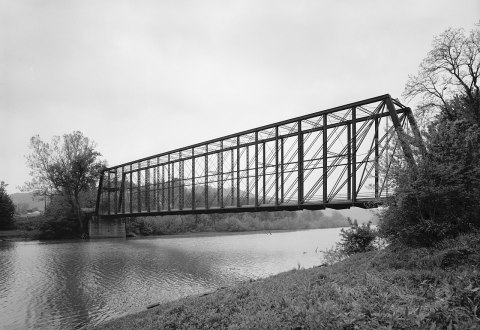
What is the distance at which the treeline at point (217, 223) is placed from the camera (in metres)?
76.0

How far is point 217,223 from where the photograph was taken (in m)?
92.8

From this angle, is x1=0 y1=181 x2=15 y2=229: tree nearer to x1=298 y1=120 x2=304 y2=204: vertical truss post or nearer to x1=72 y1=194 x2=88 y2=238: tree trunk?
x1=72 y1=194 x2=88 y2=238: tree trunk

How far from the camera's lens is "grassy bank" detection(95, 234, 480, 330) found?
630 cm

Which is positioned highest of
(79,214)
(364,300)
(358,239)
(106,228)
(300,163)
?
(300,163)

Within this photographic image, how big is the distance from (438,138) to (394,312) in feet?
28.0

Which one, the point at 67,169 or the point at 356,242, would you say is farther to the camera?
the point at 67,169

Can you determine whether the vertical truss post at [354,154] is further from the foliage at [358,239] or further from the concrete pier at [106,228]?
the concrete pier at [106,228]

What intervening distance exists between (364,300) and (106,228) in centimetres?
6677

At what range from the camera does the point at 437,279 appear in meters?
8.40

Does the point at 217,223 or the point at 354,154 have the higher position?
the point at 354,154

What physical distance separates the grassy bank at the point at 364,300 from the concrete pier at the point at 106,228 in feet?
193

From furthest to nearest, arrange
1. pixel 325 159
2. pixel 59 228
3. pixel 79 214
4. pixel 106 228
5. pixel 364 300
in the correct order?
pixel 106 228
pixel 79 214
pixel 59 228
pixel 325 159
pixel 364 300

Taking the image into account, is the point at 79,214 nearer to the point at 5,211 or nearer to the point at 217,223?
the point at 5,211

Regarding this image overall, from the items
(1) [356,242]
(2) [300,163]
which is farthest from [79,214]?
(1) [356,242]
